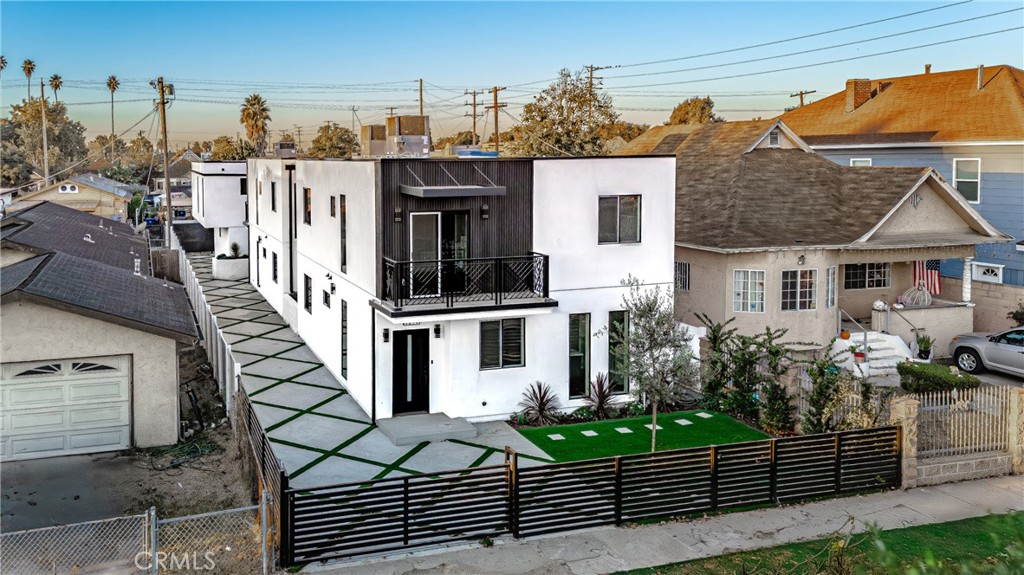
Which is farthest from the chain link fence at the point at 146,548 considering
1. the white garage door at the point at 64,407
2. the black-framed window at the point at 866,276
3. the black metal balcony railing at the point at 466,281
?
the black-framed window at the point at 866,276

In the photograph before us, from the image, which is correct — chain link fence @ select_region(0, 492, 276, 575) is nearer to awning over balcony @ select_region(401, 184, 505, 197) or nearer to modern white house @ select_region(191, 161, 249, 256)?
awning over balcony @ select_region(401, 184, 505, 197)

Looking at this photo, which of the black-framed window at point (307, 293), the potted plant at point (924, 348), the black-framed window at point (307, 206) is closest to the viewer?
the potted plant at point (924, 348)

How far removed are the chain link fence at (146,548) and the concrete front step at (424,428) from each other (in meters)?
4.95

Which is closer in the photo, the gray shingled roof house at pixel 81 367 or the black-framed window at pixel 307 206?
the gray shingled roof house at pixel 81 367

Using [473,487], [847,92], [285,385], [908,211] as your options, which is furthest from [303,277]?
[847,92]

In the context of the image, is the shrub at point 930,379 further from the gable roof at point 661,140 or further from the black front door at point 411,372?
the gable roof at point 661,140

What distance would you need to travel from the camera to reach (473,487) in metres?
13.6

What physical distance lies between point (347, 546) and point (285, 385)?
1016 cm

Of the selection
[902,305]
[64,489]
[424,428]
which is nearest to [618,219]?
[424,428]

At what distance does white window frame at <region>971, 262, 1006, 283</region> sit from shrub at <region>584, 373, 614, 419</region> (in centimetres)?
1711

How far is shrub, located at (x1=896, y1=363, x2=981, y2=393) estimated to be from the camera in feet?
66.9

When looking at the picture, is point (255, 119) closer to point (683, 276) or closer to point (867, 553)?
point (683, 276)

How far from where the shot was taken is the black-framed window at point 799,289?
24.8m

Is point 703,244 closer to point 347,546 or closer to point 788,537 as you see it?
point 788,537
